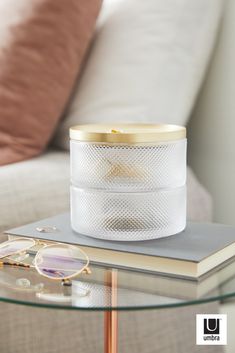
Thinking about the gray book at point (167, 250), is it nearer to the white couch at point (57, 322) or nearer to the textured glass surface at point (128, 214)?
the textured glass surface at point (128, 214)

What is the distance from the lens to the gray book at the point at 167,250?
2.58 feet

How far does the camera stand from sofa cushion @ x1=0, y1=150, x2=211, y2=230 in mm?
1281

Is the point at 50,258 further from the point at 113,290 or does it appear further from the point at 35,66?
the point at 35,66

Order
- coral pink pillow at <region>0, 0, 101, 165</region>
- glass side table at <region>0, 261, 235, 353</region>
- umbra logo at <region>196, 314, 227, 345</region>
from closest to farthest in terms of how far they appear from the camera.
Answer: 1. glass side table at <region>0, 261, 235, 353</region>
2. umbra logo at <region>196, 314, 227, 345</region>
3. coral pink pillow at <region>0, 0, 101, 165</region>

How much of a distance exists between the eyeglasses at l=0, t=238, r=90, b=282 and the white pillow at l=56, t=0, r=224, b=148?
0.75 metres

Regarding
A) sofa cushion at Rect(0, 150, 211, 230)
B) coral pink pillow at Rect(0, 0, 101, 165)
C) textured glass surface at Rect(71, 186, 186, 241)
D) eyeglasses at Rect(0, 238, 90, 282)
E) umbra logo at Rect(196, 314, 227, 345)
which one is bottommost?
umbra logo at Rect(196, 314, 227, 345)

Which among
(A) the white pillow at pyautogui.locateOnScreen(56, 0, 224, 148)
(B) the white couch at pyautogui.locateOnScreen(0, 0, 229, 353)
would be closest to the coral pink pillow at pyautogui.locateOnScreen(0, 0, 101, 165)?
(A) the white pillow at pyautogui.locateOnScreen(56, 0, 224, 148)

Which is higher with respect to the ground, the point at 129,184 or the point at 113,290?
the point at 129,184

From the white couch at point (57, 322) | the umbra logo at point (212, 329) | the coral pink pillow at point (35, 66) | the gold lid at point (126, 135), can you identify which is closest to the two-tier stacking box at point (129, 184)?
the gold lid at point (126, 135)

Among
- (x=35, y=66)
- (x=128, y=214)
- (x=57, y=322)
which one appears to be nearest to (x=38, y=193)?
(x=57, y=322)

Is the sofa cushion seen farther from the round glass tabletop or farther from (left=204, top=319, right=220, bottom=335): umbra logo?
the round glass tabletop

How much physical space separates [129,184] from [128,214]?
37mm

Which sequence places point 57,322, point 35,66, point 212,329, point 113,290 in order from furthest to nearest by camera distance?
1. point 35,66
2. point 57,322
3. point 212,329
4. point 113,290

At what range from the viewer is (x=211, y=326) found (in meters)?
1.12
